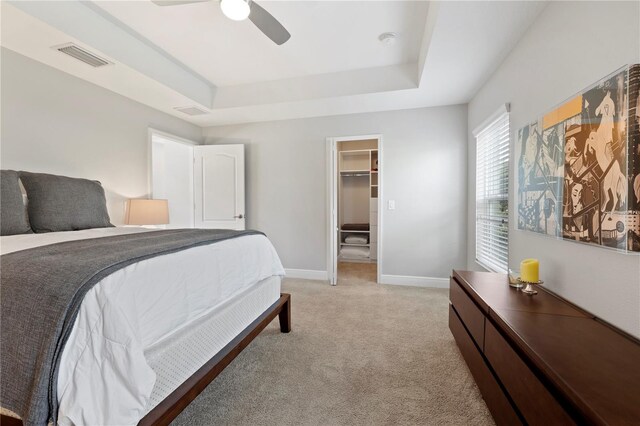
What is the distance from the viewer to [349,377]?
172cm

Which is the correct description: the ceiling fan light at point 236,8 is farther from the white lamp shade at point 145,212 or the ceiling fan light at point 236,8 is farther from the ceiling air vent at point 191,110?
the white lamp shade at point 145,212

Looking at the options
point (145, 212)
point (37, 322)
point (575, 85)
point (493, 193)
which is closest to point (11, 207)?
point (145, 212)

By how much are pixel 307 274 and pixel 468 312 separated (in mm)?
2665

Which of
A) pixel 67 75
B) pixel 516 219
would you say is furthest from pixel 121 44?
pixel 516 219

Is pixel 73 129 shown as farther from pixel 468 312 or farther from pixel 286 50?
pixel 468 312

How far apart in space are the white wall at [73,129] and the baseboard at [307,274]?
228 centimetres

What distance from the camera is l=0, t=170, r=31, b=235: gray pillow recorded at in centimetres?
184

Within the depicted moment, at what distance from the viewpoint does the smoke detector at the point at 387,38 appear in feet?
8.00

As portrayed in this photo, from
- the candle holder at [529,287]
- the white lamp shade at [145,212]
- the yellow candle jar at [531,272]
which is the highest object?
the white lamp shade at [145,212]

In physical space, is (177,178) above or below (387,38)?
A: below

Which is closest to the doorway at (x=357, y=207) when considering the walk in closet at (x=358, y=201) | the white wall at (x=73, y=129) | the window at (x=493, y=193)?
the walk in closet at (x=358, y=201)

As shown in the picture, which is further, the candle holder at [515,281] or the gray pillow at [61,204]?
the gray pillow at [61,204]

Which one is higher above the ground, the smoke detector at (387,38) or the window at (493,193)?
the smoke detector at (387,38)

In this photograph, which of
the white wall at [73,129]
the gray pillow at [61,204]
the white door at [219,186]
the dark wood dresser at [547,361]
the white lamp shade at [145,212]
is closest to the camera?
the dark wood dresser at [547,361]
